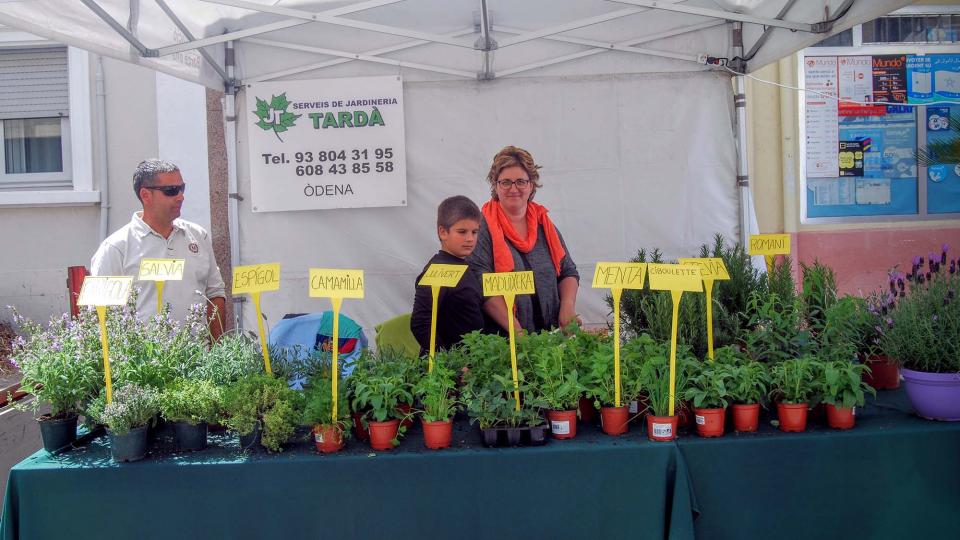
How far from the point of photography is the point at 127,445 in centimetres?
200

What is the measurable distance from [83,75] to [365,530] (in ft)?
16.9

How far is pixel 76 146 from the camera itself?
5707mm

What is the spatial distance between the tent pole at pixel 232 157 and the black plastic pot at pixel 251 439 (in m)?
2.19

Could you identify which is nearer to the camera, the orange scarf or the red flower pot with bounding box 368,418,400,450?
the red flower pot with bounding box 368,418,400,450

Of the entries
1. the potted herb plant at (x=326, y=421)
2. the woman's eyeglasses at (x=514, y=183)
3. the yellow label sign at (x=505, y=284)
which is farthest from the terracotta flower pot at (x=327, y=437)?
the woman's eyeglasses at (x=514, y=183)

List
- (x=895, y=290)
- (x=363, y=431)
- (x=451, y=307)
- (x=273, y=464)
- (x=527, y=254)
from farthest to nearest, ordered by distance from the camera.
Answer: (x=527, y=254), (x=451, y=307), (x=895, y=290), (x=363, y=431), (x=273, y=464)

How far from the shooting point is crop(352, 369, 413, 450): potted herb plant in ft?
6.77

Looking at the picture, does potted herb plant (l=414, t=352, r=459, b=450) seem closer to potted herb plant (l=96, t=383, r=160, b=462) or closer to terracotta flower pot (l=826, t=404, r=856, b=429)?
potted herb plant (l=96, t=383, r=160, b=462)

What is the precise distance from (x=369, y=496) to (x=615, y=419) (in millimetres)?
734

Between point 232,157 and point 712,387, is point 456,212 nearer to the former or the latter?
point 712,387

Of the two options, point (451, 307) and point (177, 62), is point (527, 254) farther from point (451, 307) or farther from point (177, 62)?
point (177, 62)

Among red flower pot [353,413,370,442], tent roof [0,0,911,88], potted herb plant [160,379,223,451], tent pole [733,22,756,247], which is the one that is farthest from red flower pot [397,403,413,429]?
tent pole [733,22,756,247]

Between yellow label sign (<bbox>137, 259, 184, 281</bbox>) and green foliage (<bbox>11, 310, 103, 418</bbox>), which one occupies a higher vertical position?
yellow label sign (<bbox>137, 259, 184, 281</bbox>)

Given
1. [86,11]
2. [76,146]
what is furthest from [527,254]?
[76,146]
